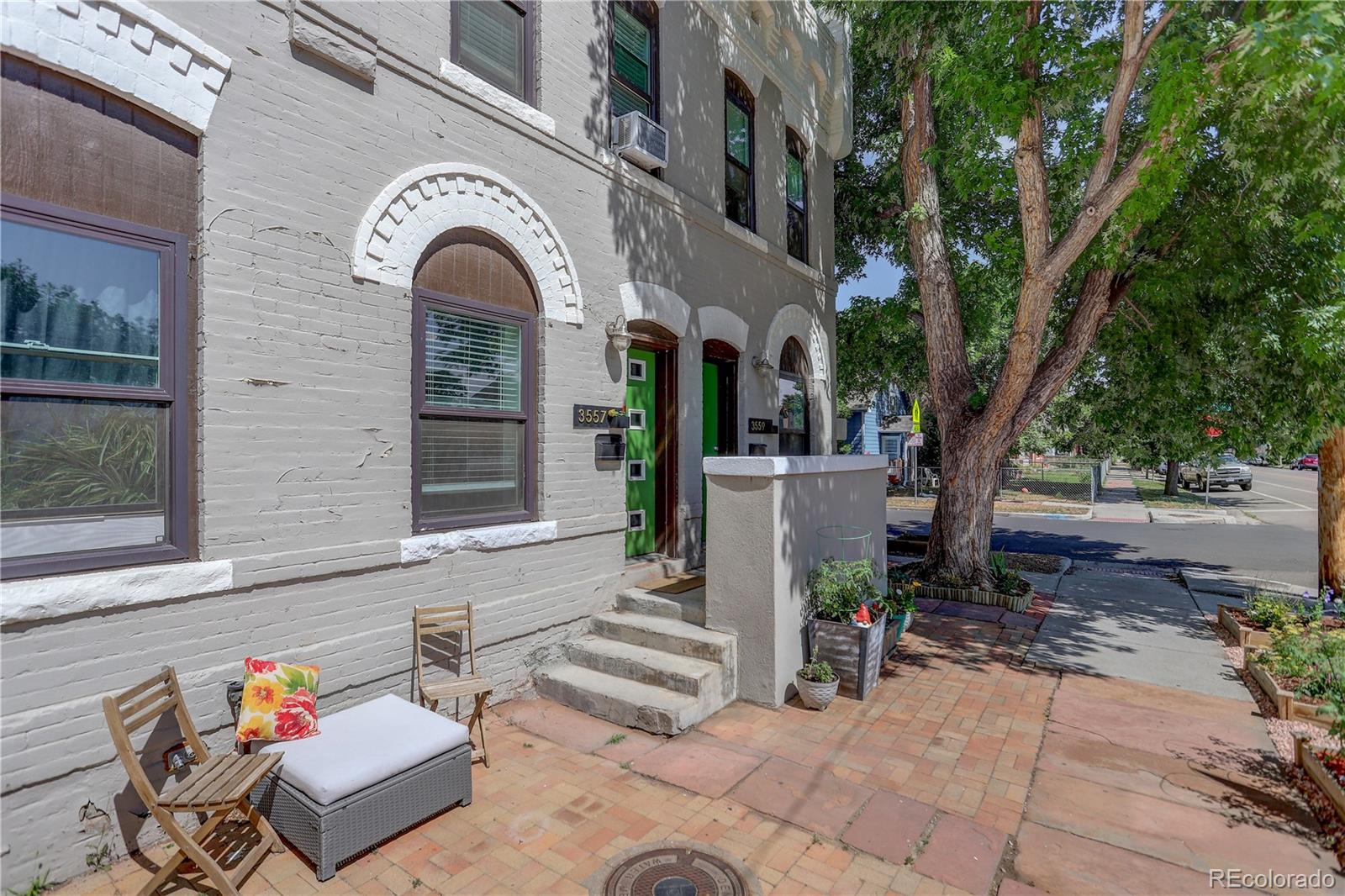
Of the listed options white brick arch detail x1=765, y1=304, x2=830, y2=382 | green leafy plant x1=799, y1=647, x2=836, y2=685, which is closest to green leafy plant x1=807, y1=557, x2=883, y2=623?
green leafy plant x1=799, y1=647, x2=836, y2=685

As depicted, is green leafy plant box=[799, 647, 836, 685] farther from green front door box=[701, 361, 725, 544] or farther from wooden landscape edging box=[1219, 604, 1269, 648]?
wooden landscape edging box=[1219, 604, 1269, 648]

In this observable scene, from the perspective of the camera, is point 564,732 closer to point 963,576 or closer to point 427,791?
point 427,791

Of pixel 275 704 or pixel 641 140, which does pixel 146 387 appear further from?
pixel 641 140

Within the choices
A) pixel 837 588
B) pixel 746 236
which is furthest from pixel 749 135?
pixel 837 588

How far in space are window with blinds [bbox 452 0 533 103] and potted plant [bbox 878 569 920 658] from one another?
5710 mm

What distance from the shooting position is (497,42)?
551cm

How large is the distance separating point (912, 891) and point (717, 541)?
278 centimetres

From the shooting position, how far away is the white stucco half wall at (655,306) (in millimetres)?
6504

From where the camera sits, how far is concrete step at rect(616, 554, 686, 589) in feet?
21.2

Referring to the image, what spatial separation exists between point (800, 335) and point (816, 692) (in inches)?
234

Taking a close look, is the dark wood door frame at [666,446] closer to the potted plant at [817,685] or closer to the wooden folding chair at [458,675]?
the potted plant at [817,685]

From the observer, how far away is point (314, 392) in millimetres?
4125

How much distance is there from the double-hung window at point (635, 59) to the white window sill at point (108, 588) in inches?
213

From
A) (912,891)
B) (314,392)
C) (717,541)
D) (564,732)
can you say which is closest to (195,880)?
(564,732)
